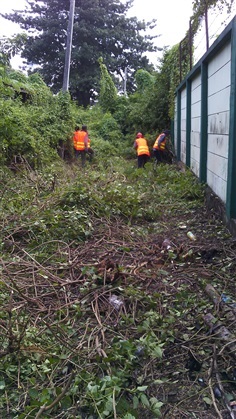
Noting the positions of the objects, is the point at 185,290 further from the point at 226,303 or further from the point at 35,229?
the point at 35,229

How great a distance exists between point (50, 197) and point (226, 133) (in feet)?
9.60

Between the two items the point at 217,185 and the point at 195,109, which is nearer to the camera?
the point at 217,185

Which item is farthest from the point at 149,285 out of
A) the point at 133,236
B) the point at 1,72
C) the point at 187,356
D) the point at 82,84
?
the point at 82,84

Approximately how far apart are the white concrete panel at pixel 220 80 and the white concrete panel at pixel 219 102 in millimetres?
71

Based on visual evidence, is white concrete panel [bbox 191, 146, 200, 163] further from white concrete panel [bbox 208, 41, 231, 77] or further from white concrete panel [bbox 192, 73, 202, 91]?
white concrete panel [bbox 208, 41, 231, 77]

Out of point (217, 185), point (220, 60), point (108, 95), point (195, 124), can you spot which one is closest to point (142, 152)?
point (195, 124)

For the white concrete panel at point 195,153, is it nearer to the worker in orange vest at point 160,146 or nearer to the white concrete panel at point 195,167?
the white concrete panel at point 195,167

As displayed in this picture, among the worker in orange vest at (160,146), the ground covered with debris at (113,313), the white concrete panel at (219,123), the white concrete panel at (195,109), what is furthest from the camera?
the worker in orange vest at (160,146)

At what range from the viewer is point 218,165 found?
6.85m

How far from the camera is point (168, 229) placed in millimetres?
6586

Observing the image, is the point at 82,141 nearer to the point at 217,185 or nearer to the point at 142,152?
the point at 142,152

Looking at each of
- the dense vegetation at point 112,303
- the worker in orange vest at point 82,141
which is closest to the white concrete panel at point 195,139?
the dense vegetation at point 112,303

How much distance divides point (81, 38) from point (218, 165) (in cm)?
3163

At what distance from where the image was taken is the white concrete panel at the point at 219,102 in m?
6.12
